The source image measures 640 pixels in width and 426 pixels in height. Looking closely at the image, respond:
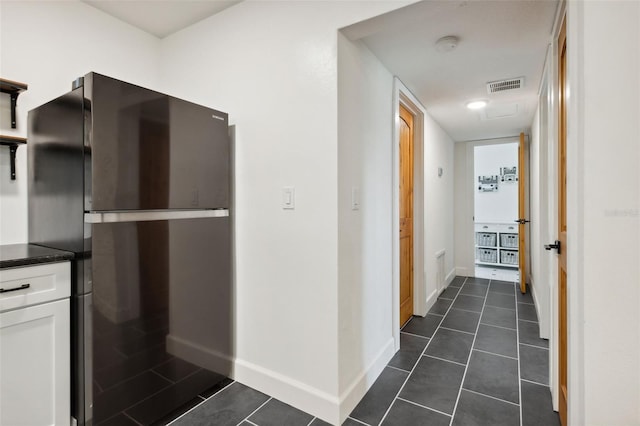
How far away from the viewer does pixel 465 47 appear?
214 cm

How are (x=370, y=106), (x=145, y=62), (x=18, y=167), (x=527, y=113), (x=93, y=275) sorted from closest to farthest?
1. (x=93, y=275)
2. (x=18, y=167)
3. (x=370, y=106)
4. (x=145, y=62)
5. (x=527, y=113)

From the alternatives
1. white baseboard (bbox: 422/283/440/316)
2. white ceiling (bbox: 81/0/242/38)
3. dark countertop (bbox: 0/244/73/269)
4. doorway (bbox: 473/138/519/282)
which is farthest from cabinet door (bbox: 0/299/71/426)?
doorway (bbox: 473/138/519/282)

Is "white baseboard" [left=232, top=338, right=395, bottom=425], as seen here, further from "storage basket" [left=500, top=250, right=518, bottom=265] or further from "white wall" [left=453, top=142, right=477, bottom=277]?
"storage basket" [left=500, top=250, right=518, bottom=265]

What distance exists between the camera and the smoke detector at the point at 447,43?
2008 mm

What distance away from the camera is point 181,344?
5.65 feet

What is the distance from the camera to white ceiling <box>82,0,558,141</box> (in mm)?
1684

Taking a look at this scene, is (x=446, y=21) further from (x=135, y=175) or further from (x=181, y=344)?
(x=181, y=344)

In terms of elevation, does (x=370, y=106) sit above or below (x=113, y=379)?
above

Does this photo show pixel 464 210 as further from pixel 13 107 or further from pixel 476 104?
pixel 13 107

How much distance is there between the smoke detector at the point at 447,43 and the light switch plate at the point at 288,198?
1.37 m

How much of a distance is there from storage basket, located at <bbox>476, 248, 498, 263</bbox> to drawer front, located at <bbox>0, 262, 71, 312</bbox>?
6341 mm

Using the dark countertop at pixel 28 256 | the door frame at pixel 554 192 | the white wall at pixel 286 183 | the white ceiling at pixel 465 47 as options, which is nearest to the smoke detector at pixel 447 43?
the white ceiling at pixel 465 47

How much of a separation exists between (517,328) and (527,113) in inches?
94.3

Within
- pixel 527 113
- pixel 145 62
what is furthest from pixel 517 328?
pixel 145 62
